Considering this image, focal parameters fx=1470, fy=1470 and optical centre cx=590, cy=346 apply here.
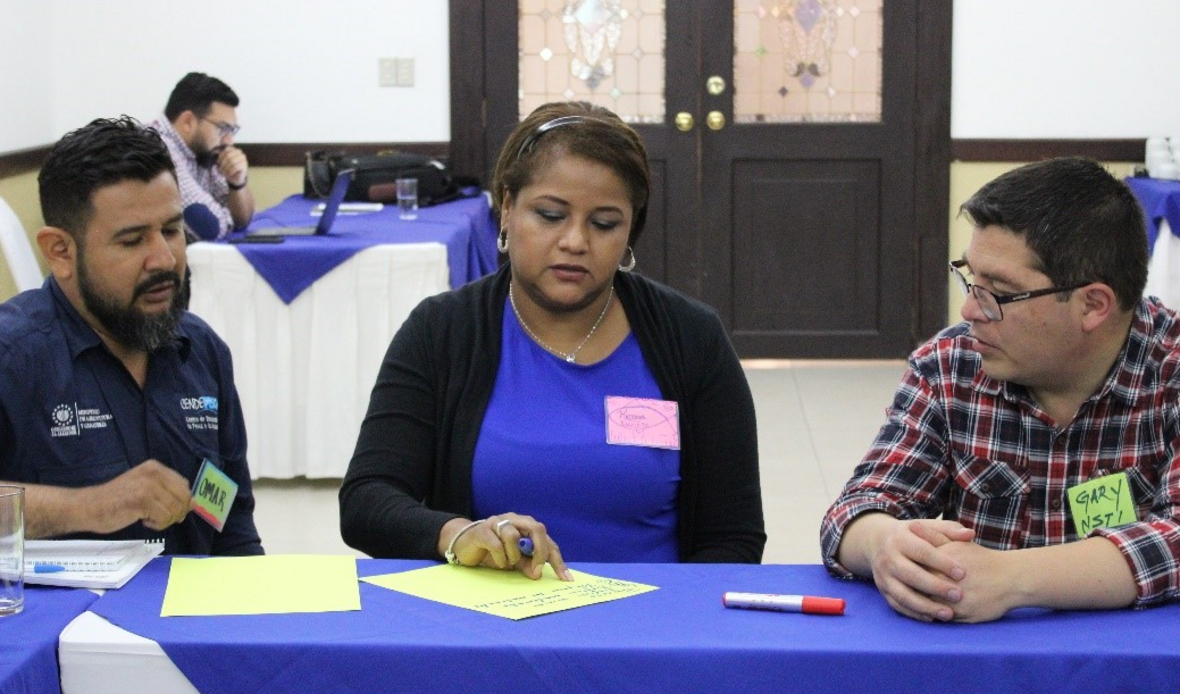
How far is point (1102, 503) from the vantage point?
174cm

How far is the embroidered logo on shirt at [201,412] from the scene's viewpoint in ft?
6.99

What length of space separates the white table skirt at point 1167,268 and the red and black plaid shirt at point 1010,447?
4171 mm

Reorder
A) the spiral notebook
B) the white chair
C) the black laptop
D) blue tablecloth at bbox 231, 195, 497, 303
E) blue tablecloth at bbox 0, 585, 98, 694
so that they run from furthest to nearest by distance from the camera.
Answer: the black laptop < the white chair < blue tablecloth at bbox 231, 195, 497, 303 < the spiral notebook < blue tablecloth at bbox 0, 585, 98, 694

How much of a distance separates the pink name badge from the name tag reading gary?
1.75 feet

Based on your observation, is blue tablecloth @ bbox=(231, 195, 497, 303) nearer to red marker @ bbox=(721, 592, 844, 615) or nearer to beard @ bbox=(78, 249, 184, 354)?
beard @ bbox=(78, 249, 184, 354)

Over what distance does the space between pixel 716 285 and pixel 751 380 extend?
22.3 inches

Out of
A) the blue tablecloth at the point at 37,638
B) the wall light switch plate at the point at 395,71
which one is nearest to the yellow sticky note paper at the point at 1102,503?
the blue tablecloth at the point at 37,638

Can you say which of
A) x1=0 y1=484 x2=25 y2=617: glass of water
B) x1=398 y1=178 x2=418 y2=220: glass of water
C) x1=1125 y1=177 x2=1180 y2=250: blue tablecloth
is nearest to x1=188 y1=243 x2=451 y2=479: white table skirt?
x1=398 y1=178 x2=418 y2=220: glass of water

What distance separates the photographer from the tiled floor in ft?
13.5

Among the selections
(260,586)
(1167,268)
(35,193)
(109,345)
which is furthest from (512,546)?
(35,193)

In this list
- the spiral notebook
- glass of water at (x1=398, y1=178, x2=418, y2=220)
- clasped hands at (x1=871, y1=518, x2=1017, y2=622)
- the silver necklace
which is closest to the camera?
clasped hands at (x1=871, y1=518, x2=1017, y2=622)

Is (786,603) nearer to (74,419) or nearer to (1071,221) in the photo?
(1071,221)

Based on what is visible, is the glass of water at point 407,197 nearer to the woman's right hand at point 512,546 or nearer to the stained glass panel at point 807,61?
the stained glass panel at point 807,61

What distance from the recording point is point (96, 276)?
2.05 meters
